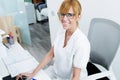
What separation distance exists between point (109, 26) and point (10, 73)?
870 mm

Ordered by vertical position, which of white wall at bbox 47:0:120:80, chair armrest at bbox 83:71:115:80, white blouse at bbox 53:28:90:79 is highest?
white wall at bbox 47:0:120:80

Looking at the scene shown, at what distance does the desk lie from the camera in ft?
4.53

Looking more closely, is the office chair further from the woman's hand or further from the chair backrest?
the woman's hand

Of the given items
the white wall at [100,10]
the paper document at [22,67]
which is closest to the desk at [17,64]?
the paper document at [22,67]

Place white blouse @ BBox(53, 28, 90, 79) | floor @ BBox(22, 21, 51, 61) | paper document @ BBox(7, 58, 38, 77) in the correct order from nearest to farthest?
white blouse @ BBox(53, 28, 90, 79) → paper document @ BBox(7, 58, 38, 77) → floor @ BBox(22, 21, 51, 61)

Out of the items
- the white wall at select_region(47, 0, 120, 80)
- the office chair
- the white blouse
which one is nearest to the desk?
the white blouse

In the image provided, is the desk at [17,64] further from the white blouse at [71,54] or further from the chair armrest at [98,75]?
the chair armrest at [98,75]

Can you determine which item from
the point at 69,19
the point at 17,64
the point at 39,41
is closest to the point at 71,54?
the point at 69,19

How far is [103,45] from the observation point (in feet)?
5.05

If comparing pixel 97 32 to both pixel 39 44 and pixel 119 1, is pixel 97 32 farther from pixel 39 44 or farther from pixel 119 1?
pixel 39 44

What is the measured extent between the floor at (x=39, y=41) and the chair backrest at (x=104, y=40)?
153 centimetres

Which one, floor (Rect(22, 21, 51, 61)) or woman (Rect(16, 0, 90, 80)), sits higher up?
woman (Rect(16, 0, 90, 80))

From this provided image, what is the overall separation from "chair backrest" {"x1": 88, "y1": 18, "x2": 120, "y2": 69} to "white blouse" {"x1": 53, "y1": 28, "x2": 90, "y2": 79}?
0.22 metres

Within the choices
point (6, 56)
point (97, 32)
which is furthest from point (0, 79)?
point (97, 32)
